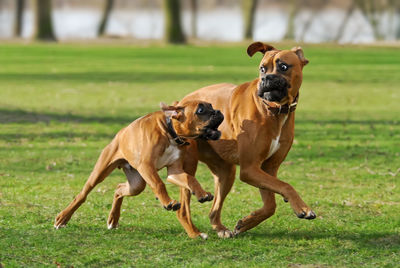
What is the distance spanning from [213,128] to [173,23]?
1435 inches

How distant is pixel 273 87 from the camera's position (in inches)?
275

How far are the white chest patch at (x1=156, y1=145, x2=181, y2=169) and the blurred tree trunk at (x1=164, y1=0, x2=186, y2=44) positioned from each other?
1428 inches

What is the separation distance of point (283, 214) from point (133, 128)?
2.00 meters

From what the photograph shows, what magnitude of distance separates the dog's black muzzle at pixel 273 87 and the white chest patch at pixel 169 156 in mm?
930

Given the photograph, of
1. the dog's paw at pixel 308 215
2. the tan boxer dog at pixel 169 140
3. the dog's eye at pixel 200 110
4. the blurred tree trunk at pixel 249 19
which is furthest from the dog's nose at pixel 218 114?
the blurred tree trunk at pixel 249 19

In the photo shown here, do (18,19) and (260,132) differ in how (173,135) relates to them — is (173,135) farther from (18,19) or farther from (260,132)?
(18,19)

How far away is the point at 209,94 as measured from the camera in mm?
7973

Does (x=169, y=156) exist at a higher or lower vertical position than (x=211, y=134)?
lower

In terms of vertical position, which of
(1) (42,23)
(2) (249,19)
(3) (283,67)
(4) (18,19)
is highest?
(3) (283,67)

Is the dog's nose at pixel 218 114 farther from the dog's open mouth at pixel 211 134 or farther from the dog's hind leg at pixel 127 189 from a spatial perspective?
the dog's hind leg at pixel 127 189

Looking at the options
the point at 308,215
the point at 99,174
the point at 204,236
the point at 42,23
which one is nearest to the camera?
the point at 308,215

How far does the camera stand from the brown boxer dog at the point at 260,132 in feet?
23.2

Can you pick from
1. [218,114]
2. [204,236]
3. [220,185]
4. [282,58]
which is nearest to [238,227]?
[204,236]

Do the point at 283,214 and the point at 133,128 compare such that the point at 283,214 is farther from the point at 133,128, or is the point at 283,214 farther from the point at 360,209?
the point at 133,128
